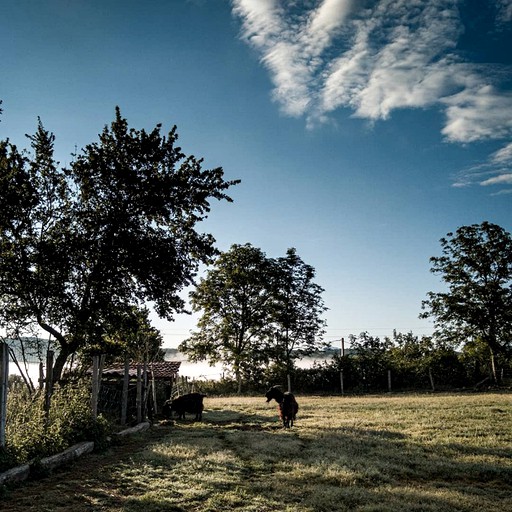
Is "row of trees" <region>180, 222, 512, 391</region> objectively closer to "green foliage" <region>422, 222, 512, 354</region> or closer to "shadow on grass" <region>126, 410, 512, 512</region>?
"green foliage" <region>422, 222, 512, 354</region>

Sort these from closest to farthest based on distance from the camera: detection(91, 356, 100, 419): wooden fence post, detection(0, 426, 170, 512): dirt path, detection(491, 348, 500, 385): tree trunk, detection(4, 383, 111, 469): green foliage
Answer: detection(0, 426, 170, 512): dirt path → detection(4, 383, 111, 469): green foliage → detection(91, 356, 100, 419): wooden fence post → detection(491, 348, 500, 385): tree trunk

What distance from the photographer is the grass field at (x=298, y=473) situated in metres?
6.80

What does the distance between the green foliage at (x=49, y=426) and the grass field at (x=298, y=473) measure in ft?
2.29

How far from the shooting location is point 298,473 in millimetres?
8836

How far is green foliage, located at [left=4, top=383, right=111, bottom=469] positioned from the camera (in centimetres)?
916

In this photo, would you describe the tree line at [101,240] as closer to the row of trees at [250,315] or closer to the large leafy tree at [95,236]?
the large leafy tree at [95,236]

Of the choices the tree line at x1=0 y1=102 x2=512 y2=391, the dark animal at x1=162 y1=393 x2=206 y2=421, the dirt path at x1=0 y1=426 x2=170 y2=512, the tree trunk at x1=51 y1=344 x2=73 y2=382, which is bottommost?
the dark animal at x1=162 y1=393 x2=206 y2=421

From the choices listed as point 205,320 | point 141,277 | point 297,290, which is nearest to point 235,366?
point 205,320

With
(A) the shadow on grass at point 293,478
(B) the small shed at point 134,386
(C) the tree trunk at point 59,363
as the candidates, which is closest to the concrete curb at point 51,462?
(A) the shadow on grass at point 293,478

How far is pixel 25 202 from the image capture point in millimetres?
14523

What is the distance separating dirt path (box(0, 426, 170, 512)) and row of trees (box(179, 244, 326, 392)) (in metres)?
34.4

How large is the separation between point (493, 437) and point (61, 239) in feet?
48.6

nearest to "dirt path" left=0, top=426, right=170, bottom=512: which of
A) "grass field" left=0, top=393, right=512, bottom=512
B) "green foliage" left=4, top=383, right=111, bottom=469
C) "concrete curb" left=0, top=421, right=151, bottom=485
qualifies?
"grass field" left=0, top=393, right=512, bottom=512

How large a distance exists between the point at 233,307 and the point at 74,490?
127ft
